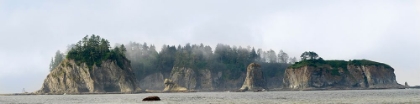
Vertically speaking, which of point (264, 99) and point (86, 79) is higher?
point (86, 79)

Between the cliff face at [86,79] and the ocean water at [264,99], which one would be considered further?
the cliff face at [86,79]

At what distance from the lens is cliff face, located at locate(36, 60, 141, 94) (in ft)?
628

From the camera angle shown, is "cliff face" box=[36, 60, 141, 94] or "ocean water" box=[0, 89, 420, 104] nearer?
"ocean water" box=[0, 89, 420, 104]

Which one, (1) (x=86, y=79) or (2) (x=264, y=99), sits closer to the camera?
(2) (x=264, y=99)

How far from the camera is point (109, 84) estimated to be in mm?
195250

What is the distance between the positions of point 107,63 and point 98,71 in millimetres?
6084

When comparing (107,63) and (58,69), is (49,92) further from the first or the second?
(107,63)

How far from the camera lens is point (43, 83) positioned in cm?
19988

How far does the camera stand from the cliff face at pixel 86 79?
628 feet

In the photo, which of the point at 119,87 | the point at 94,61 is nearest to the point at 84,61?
the point at 94,61

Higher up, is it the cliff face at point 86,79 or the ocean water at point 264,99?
the cliff face at point 86,79

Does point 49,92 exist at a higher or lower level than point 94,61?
lower

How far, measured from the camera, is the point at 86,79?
19312cm

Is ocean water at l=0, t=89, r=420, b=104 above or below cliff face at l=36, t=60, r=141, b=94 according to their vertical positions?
below
